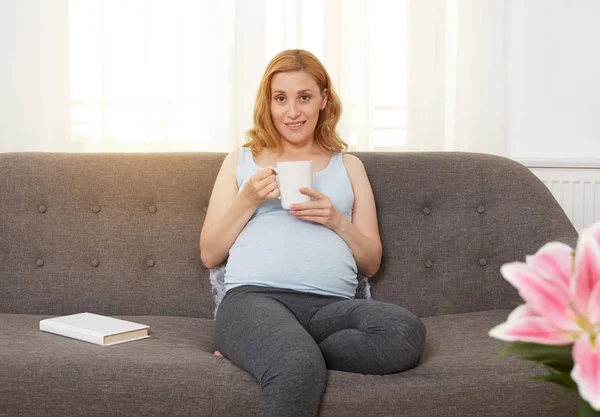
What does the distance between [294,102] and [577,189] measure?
4.30 feet

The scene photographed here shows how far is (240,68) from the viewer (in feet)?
9.04

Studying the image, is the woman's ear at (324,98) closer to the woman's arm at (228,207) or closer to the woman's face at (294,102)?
the woman's face at (294,102)

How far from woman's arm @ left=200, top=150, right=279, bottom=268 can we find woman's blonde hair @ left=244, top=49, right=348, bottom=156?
0.09 meters

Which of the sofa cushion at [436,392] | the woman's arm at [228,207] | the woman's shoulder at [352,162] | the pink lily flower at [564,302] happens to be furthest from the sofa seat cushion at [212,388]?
the pink lily flower at [564,302]

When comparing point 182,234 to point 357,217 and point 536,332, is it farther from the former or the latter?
point 536,332

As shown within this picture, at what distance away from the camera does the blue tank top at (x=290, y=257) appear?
1867 millimetres

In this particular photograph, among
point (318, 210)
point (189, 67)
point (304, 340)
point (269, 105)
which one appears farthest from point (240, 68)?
point (304, 340)

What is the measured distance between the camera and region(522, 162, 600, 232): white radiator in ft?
9.26

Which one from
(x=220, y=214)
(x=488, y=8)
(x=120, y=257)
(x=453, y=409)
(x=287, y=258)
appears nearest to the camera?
(x=453, y=409)

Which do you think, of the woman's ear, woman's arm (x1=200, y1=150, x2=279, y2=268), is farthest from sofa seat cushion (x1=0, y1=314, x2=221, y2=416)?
the woman's ear

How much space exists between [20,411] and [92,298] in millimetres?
590

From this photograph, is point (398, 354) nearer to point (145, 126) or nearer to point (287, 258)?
point (287, 258)

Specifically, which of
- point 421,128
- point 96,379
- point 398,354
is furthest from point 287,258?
point 421,128

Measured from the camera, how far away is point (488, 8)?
108 inches
